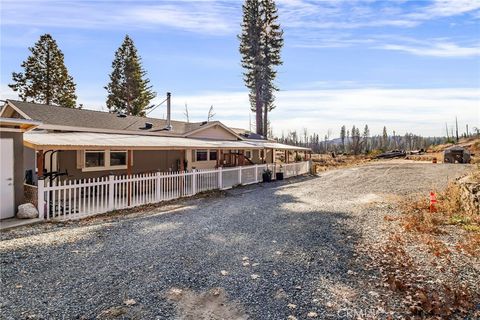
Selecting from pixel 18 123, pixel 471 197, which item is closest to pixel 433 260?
pixel 471 197

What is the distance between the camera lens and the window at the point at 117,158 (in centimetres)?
1464

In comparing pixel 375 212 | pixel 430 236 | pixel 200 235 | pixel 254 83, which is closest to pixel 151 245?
pixel 200 235

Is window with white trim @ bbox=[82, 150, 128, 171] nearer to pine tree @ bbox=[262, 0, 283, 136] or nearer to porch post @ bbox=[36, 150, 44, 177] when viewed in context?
porch post @ bbox=[36, 150, 44, 177]

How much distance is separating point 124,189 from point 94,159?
14.6 feet

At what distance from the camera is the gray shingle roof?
45.8ft

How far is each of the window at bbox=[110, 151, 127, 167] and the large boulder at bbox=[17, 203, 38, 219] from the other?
6.07 meters

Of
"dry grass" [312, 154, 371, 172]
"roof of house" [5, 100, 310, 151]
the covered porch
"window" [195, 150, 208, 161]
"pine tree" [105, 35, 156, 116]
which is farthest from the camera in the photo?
"pine tree" [105, 35, 156, 116]

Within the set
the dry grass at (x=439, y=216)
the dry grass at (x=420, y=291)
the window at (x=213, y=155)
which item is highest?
the window at (x=213, y=155)

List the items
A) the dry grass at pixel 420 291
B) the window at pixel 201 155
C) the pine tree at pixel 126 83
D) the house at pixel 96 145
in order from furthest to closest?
the pine tree at pixel 126 83 < the window at pixel 201 155 < the house at pixel 96 145 < the dry grass at pixel 420 291

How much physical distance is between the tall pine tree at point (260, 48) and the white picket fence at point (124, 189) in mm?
17978

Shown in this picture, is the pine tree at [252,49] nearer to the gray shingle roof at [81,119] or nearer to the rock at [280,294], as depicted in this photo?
the gray shingle roof at [81,119]

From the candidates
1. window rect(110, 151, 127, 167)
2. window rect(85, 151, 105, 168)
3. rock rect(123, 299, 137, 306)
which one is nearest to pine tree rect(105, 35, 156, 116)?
window rect(110, 151, 127, 167)

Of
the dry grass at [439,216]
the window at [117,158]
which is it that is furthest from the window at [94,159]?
the dry grass at [439,216]

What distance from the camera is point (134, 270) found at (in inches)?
197
